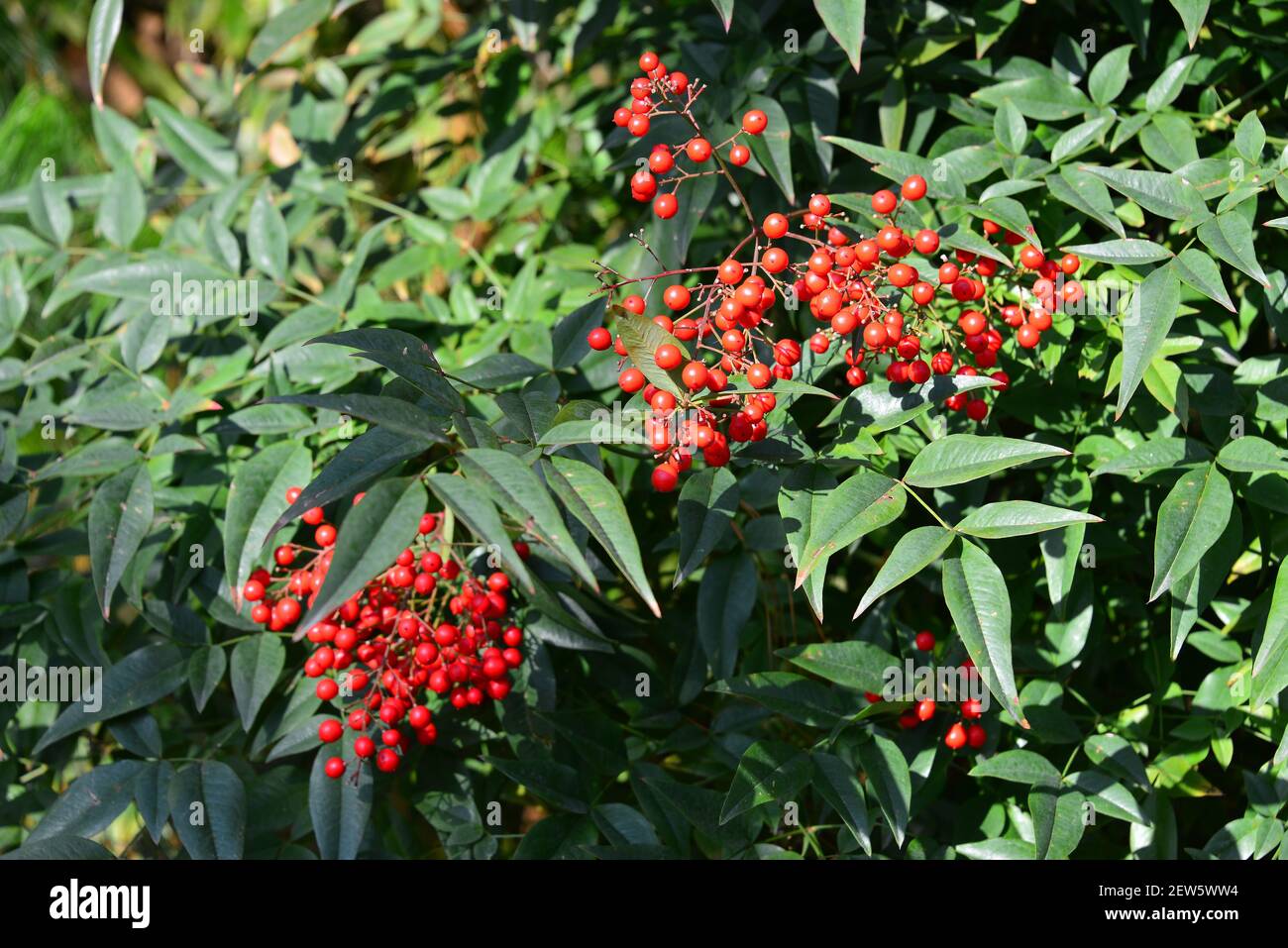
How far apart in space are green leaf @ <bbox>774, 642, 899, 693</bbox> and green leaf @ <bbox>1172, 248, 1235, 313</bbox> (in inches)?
21.1

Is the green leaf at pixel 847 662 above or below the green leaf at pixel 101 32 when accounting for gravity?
below

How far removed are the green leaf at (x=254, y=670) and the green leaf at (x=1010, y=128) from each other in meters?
1.14

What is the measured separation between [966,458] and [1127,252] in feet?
1.01

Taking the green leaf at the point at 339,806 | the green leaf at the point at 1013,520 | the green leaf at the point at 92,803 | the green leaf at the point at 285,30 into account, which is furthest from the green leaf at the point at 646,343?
the green leaf at the point at 285,30

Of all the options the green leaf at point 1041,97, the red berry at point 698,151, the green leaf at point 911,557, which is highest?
the green leaf at point 1041,97

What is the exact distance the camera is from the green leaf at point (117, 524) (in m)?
1.28

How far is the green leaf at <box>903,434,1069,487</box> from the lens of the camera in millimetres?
1046

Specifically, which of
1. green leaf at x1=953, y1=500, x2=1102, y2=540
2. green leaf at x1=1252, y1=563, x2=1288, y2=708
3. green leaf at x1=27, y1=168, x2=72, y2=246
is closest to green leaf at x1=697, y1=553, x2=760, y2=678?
green leaf at x1=953, y1=500, x2=1102, y2=540

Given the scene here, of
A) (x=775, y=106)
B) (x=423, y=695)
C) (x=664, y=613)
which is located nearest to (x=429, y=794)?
(x=423, y=695)

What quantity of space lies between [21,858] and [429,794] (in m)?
0.48

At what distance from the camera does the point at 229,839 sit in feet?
4.19

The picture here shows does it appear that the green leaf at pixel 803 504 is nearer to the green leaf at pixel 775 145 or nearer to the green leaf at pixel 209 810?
the green leaf at pixel 775 145

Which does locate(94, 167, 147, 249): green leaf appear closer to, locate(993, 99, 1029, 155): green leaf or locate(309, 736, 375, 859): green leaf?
locate(309, 736, 375, 859): green leaf

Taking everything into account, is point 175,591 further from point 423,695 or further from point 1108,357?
point 1108,357
